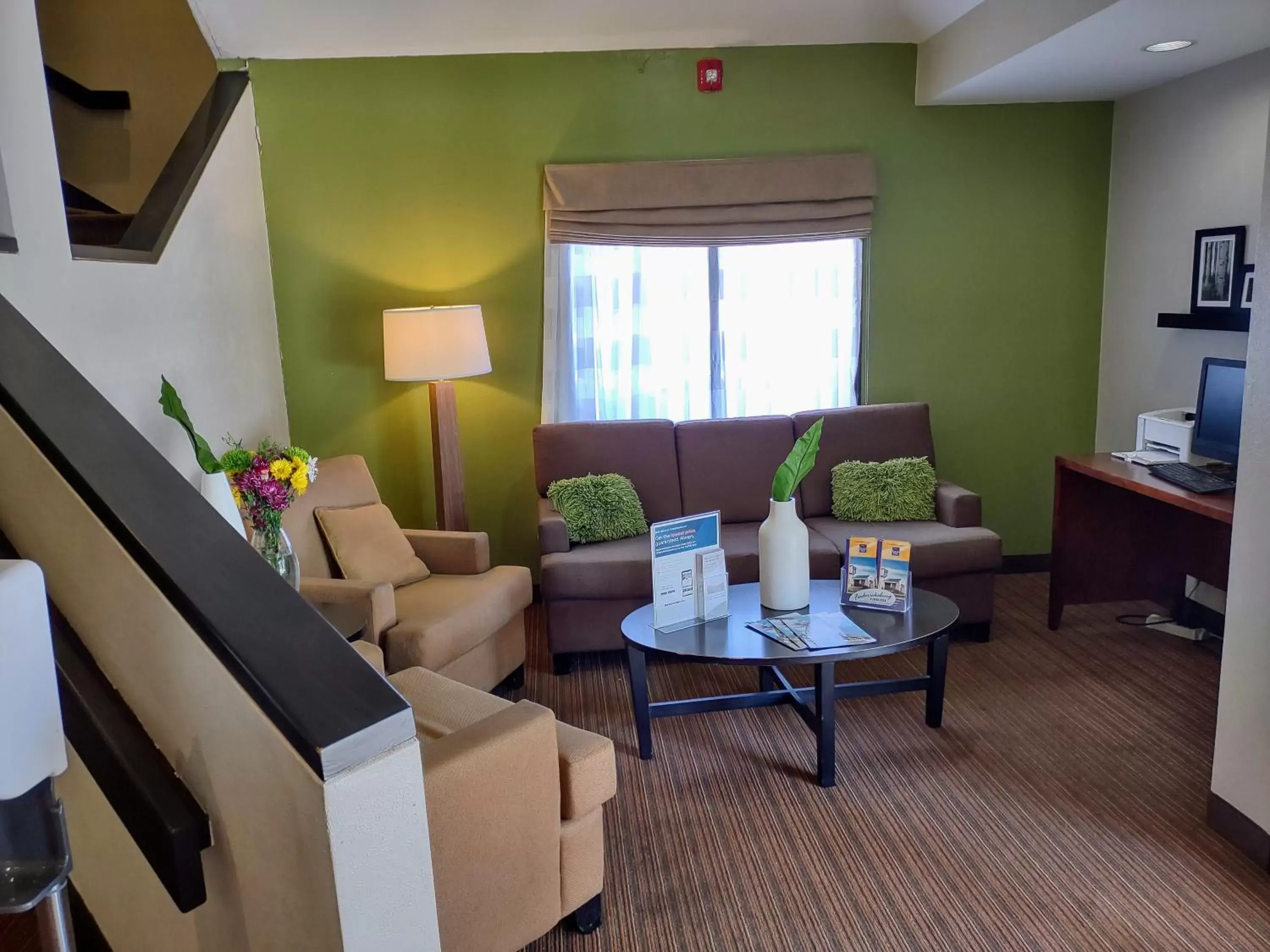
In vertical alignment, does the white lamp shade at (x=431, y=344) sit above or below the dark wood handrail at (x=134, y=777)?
above

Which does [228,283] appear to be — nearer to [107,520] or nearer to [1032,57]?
[107,520]

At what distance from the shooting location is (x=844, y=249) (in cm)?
444

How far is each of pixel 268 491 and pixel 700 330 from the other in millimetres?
2318

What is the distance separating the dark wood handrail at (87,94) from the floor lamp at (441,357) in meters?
1.38

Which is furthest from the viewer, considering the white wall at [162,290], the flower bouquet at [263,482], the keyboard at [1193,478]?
the keyboard at [1193,478]

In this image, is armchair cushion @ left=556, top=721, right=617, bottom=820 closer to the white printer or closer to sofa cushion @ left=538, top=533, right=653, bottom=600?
sofa cushion @ left=538, top=533, right=653, bottom=600

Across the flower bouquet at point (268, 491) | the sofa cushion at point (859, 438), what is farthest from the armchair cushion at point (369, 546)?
the sofa cushion at point (859, 438)

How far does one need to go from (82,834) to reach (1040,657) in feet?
10.8

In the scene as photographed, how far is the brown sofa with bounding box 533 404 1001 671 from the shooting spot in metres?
3.64

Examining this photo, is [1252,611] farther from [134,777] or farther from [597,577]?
[134,777]

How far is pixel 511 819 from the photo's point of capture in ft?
6.23

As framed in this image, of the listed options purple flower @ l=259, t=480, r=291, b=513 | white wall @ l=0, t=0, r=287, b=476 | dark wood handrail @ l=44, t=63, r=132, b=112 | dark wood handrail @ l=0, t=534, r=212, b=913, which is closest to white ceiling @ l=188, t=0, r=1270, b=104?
white wall @ l=0, t=0, r=287, b=476

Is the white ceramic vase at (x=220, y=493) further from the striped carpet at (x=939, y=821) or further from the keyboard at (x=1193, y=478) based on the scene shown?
the keyboard at (x=1193, y=478)

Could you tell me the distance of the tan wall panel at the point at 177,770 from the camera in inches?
39.6
